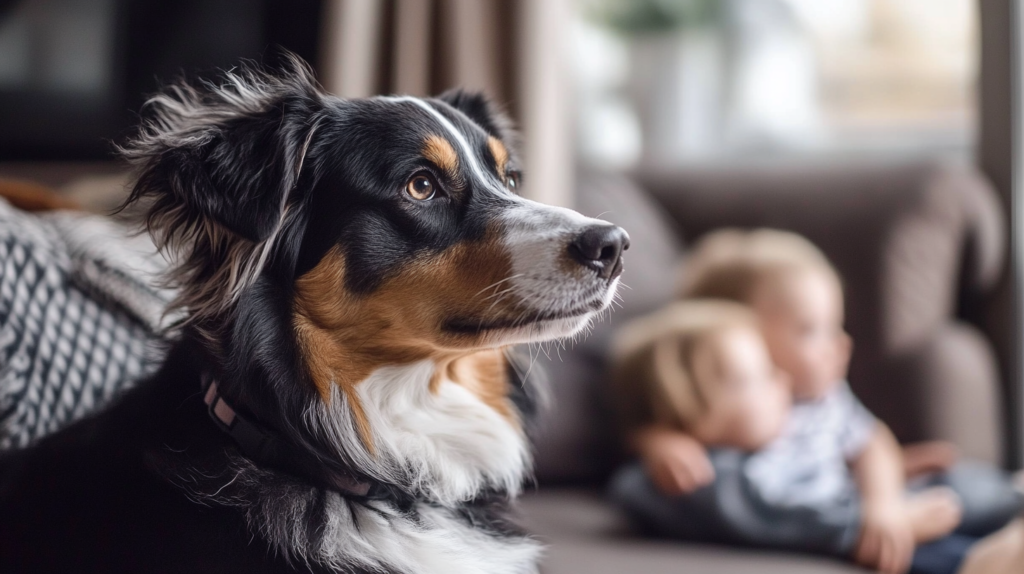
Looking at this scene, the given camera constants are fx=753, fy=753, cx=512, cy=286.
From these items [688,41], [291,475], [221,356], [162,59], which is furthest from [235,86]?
[688,41]

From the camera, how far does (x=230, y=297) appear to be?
2.96 feet

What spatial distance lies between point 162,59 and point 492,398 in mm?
1503

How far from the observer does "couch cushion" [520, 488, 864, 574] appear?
5.10ft

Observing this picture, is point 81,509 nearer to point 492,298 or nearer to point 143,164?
point 143,164

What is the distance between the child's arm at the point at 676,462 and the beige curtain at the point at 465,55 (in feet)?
2.38

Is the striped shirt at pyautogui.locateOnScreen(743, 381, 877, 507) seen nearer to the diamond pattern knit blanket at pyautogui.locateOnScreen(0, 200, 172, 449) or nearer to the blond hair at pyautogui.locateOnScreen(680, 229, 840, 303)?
the blond hair at pyautogui.locateOnScreen(680, 229, 840, 303)

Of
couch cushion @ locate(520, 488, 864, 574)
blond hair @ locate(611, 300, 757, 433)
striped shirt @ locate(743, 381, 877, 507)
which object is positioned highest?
blond hair @ locate(611, 300, 757, 433)

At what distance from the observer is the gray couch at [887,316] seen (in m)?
2.04

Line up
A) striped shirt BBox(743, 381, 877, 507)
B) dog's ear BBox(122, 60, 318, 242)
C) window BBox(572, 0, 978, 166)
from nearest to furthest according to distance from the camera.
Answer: dog's ear BBox(122, 60, 318, 242)
striped shirt BBox(743, 381, 877, 507)
window BBox(572, 0, 978, 166)

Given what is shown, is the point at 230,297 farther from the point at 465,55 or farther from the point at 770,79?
the point at 770,79

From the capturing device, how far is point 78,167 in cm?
203

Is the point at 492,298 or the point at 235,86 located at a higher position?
the point at 235,86

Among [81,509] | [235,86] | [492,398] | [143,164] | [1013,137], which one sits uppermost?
[1013,137]

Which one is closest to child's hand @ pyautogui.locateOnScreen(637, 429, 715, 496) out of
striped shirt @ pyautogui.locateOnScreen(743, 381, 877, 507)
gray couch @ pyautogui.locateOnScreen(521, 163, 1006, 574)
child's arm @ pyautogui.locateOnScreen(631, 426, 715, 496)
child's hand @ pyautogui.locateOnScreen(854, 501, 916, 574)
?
child's arm @ pyautogui.locateOnScreen(631, 426, 715, 496)
